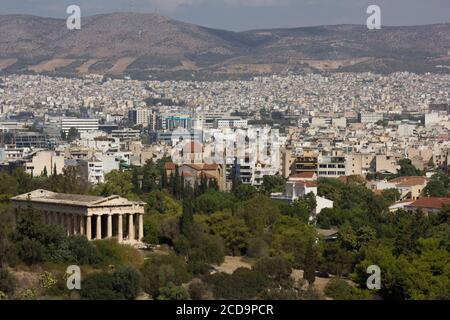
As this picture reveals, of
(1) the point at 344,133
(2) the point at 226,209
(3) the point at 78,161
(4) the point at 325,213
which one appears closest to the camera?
(2) the point at 226,209

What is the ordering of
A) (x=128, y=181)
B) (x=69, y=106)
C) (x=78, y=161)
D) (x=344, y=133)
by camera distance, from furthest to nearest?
(x=69, y=106), (x=344, y=133), (x=78, y=161), (x=128, y=181)

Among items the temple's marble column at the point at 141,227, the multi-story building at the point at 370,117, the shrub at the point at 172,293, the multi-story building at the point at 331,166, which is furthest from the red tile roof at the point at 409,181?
the multi-story building at the point at 370,117

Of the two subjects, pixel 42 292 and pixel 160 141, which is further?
pixel 160 141

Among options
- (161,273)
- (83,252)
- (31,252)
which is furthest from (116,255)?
(161,273)

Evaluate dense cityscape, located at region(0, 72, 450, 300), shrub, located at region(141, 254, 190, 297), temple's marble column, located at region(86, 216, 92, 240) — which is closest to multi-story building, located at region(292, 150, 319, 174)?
dense cityscape, located at region(0, 72, 450, 300)

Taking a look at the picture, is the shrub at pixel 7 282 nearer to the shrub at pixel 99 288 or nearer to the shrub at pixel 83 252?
the shrub at pixel 99 288

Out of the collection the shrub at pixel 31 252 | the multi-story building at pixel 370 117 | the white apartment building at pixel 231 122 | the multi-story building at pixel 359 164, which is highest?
the shrub at pixel 31 252

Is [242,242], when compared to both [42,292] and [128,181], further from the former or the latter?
[128,181]

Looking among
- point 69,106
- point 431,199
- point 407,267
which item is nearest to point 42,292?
point 407,267
